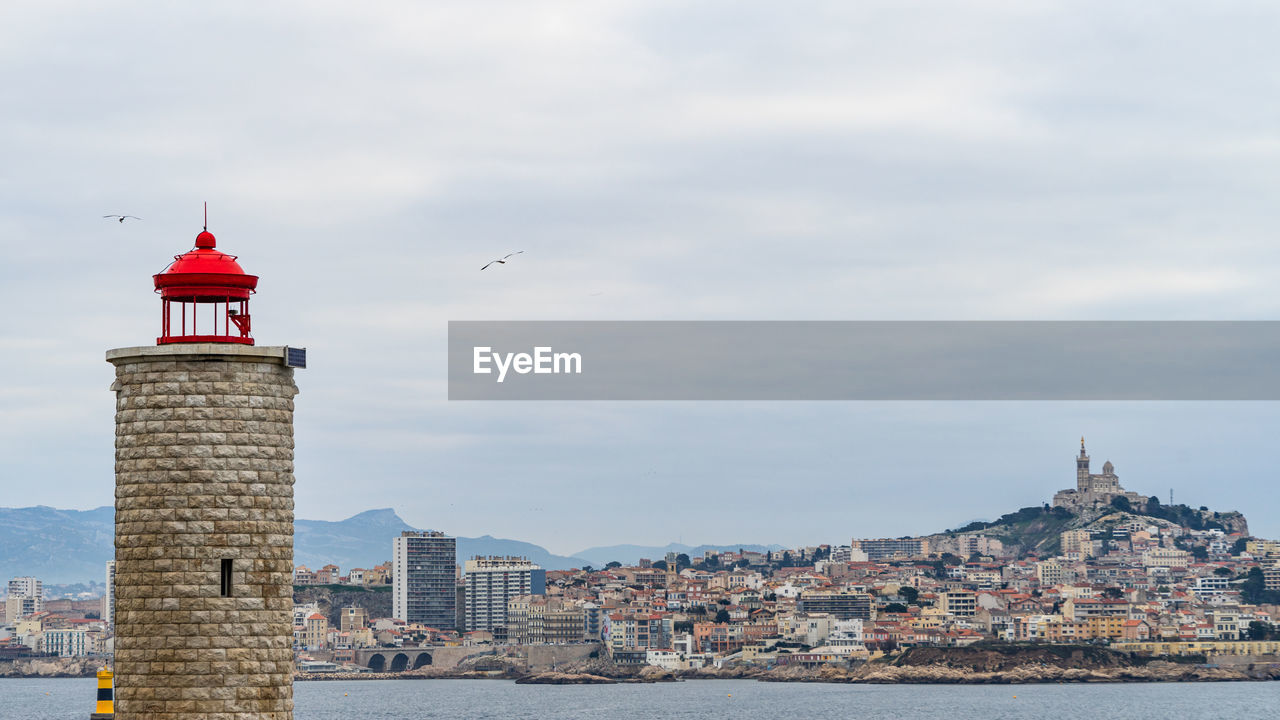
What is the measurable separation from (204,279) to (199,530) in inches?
81.6

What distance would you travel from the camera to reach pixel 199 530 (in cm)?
1373

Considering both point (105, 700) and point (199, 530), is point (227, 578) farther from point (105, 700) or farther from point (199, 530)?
point (105, 700)

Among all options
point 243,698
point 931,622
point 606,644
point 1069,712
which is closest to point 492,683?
point 606,644

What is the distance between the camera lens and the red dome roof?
14258mm

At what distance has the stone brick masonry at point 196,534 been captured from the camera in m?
13.7

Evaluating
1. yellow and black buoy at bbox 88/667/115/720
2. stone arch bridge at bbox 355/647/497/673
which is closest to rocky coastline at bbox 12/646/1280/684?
stone arch bridge at bbox 355/647/497/673

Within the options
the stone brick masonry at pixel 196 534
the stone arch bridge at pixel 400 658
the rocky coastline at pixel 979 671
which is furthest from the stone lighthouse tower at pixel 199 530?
the stone arch bridge at pixel 400 658

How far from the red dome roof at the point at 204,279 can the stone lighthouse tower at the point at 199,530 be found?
49 cm

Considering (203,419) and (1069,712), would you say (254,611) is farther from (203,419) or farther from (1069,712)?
(1069,712)

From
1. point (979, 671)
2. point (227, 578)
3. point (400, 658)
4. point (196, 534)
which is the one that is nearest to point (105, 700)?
point (227, 578)

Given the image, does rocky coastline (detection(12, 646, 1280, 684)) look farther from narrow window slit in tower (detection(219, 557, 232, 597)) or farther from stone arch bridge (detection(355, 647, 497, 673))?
narrow window slit in tower (detection(219, 557, 232, 597))

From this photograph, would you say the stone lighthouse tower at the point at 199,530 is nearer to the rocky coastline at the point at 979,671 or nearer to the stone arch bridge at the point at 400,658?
the rocky coastline at the point at 979,671

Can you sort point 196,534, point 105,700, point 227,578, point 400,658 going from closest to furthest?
point 196,534 → point 227,578 → point 105,700 → point 400,658

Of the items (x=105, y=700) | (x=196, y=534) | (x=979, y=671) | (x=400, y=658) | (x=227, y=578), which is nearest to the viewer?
(x=196, y=534)
